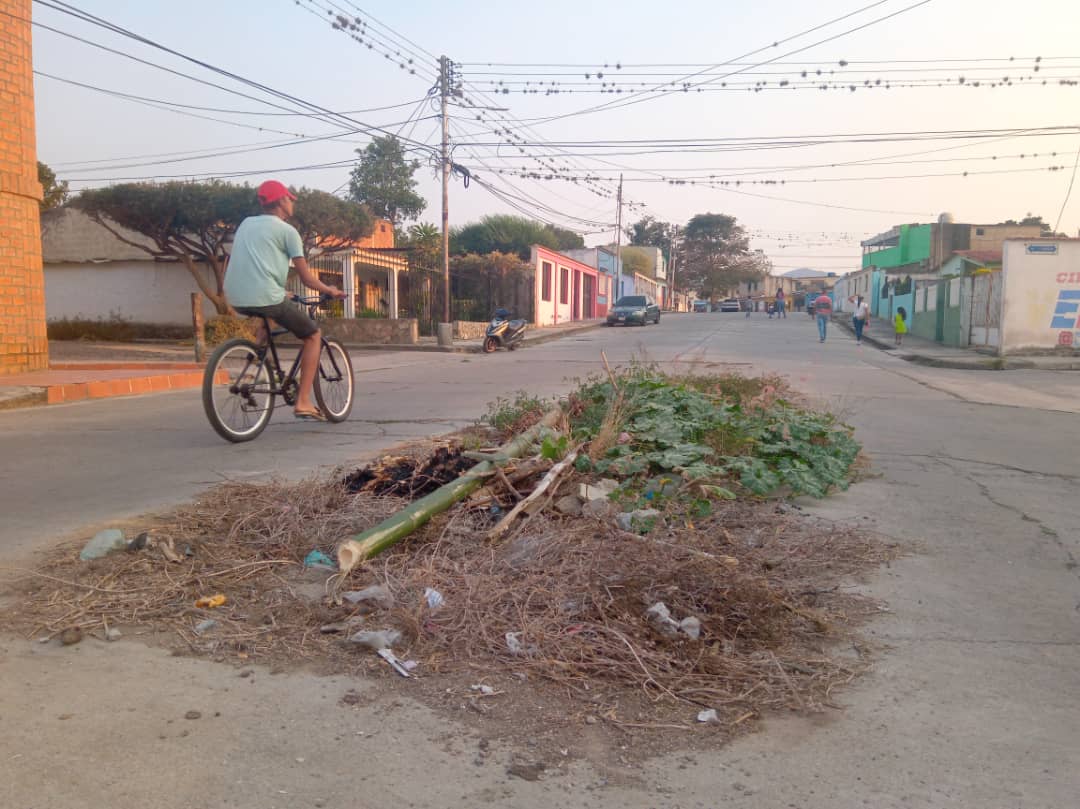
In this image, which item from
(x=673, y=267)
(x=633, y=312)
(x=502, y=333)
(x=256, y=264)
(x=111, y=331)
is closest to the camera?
(x=256, y=264)

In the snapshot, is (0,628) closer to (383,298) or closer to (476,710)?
(476,710)

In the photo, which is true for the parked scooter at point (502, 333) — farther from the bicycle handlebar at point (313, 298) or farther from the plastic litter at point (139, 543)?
the plastic litter at point (139, 543)

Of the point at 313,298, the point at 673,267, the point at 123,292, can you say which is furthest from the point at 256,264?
the point at 673,267

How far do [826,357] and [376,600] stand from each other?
700 inches

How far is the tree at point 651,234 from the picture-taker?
93875 mm

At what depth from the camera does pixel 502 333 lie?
22.6m

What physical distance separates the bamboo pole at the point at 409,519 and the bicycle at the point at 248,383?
257 cm

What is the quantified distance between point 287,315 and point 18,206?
Answer: 8750 millimetres

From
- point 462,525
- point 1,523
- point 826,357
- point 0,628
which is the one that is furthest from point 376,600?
point 826,357

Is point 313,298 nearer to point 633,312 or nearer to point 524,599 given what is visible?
point 524,599

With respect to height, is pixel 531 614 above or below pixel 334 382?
below

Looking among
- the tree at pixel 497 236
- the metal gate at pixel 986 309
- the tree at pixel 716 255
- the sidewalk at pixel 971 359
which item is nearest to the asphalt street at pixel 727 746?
the sidewalk at pixel 971 359

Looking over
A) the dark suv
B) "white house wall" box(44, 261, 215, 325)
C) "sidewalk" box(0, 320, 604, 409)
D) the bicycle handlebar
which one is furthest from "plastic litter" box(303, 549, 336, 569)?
the dark suv

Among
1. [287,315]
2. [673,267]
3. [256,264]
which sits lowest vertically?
[287,315]
